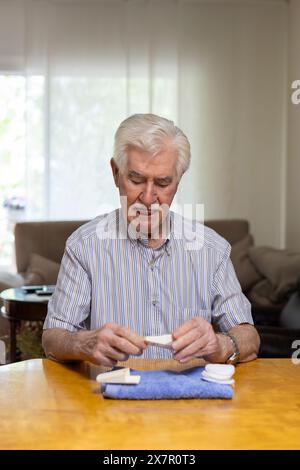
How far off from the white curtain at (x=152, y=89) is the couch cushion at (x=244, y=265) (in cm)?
41

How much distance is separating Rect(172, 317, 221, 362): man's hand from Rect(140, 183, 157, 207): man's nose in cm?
38

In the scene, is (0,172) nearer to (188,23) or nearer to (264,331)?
(188,23)

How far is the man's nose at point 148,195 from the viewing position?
2.00 metres

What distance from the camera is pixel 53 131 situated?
5.92m

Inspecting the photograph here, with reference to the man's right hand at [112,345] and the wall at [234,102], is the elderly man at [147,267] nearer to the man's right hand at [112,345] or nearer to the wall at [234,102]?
the man's right hand at [112,345]

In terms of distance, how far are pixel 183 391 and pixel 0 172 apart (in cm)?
470

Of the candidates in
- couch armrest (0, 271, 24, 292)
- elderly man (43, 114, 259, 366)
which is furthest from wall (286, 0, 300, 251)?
elderly man (43, 114, 259, 366)

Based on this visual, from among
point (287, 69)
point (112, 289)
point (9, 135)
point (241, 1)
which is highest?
point (241, 1)

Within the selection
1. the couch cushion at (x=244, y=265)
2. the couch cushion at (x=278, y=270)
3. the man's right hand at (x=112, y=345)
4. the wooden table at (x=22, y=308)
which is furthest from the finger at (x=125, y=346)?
the couch cushion at (x=244, y=265)
